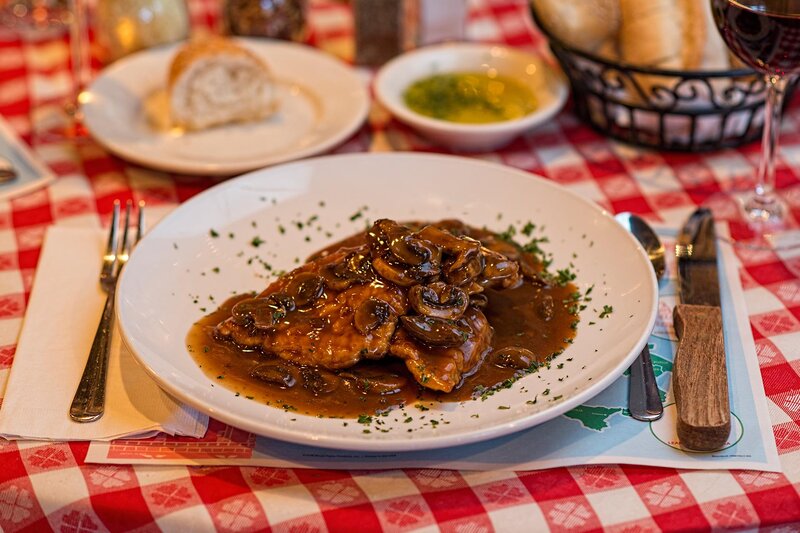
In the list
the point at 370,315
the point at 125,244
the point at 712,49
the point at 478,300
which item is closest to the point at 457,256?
the point at 478,300

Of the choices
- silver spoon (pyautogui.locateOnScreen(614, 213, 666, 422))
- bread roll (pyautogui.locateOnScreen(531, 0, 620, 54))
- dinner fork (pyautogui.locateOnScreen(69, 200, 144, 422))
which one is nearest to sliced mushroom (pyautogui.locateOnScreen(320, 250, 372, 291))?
dinner fork (pyautogui.locateOnScreen(69, 200, 144, 422))

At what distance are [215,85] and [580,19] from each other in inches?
54.7

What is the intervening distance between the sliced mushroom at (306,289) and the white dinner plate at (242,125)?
37.7 inches

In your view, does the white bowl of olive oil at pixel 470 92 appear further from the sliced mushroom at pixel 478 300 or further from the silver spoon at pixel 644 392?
the silver spoon at pixel 644 392

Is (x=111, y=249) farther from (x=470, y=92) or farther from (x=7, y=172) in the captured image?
(x=470, y=92)

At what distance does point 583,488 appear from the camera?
6.19 ft

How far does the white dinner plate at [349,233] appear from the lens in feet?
6.04

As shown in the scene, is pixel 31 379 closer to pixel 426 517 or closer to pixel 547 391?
pixel 426 517

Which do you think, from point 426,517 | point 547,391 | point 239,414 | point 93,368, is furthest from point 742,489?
point 93,368

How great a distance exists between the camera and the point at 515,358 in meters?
2.05

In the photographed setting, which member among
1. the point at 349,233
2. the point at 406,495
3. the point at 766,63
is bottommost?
the point at 406,495

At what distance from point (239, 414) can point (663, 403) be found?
3.23 feet

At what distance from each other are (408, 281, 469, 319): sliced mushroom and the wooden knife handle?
0.53 metres

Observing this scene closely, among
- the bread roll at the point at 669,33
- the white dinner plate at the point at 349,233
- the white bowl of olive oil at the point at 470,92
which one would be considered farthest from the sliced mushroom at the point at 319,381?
the bread roll at the point at 669,33
